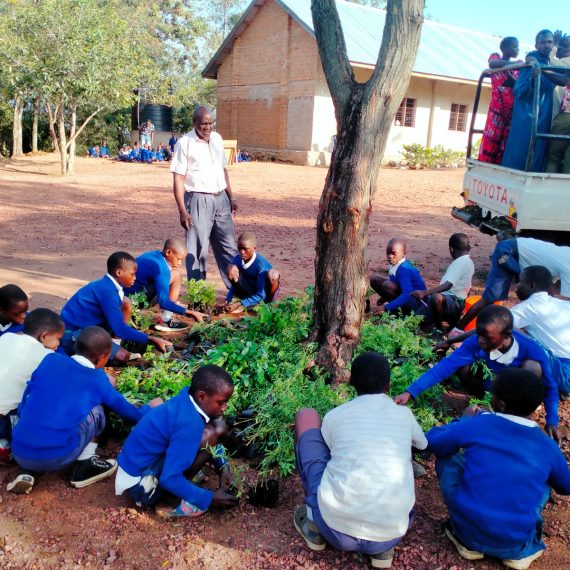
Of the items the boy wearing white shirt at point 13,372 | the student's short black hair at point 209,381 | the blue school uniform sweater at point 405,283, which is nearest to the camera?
the student's short black hair at point 209,381

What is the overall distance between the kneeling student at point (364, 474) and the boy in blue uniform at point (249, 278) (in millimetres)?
2727

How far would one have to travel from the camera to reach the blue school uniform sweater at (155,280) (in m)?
4.86

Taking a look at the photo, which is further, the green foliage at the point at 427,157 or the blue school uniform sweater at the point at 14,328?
the green foliage at the point at 427,157

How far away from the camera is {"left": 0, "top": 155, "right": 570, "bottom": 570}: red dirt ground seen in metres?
2.51

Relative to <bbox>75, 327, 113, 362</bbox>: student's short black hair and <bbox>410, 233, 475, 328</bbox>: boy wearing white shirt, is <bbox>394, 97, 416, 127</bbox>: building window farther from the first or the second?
<bbox>75, 327, 113, 362</bbox>: student's short black hair

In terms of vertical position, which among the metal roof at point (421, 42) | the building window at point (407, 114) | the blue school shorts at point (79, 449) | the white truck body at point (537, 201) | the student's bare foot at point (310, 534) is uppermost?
the metal roof at point (421, 42)

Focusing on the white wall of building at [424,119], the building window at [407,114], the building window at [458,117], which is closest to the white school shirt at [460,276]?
the white wall of building at [424,119]

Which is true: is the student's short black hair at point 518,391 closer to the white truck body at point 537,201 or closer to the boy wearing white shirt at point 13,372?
the boy wearing white shirt at point 13,372

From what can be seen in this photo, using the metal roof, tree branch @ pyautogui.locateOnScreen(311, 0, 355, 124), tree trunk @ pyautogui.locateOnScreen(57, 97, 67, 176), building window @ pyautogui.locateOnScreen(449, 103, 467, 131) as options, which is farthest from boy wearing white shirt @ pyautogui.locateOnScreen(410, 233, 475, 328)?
building window @ pyautogui.locateOnScreen(449, 103, 467, 131)

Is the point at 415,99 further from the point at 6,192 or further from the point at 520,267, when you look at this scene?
the point at 520,267

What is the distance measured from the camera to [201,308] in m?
5.49

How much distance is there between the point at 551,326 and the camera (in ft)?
12.4

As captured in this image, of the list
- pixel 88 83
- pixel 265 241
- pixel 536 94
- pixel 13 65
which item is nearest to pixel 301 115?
pixel 88 83

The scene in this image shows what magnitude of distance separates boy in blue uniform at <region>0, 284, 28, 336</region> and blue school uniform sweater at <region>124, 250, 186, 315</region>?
1.30 metres
